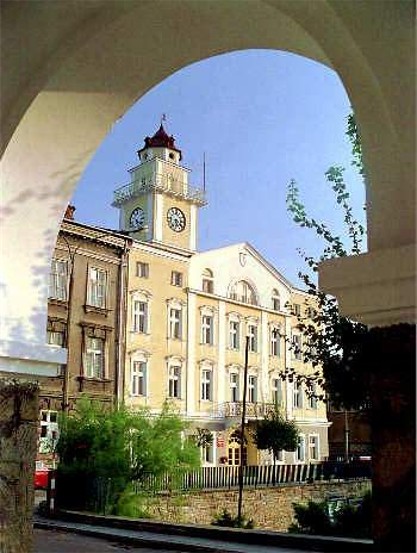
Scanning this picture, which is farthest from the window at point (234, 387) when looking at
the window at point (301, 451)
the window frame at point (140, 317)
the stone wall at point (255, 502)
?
the stone wall at point (255, 502)

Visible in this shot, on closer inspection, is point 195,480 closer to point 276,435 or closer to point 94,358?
point 94,358

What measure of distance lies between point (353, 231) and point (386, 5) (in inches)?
215

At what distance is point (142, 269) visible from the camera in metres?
19.4

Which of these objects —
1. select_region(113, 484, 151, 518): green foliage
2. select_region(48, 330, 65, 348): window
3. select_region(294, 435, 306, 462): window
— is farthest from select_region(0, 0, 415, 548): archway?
select_region(294, 435, 306, 462): window

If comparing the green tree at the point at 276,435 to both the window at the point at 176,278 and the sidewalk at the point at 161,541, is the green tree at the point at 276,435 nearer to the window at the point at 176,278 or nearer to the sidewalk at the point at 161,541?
the window at the point at 176,278

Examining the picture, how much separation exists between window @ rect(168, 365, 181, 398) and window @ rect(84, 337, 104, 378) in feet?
8.37

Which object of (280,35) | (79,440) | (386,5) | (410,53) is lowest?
(79,440)

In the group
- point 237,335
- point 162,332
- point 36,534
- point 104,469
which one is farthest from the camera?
point 237,335

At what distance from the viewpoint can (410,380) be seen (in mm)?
1414

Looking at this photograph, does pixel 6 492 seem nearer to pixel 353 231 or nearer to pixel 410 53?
pixel 410 53

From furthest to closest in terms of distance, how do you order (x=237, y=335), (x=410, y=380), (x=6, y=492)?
(x=237, y=335), (x=6, y=492), (x=410, y=380)

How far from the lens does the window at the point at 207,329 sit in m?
21.4

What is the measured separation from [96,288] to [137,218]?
14.8 ft

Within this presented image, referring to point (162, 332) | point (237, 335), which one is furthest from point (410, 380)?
point (237, 335)
